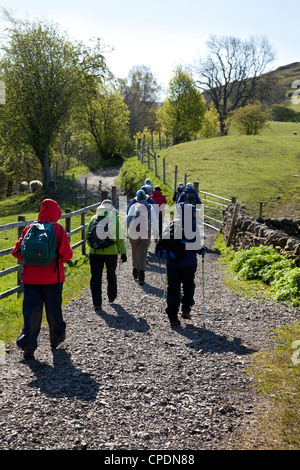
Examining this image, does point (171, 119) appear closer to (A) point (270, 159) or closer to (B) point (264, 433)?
(A) point (270, 159)

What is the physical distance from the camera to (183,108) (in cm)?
5638

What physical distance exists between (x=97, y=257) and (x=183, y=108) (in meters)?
51.3

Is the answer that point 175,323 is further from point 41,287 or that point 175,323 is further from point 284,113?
point 284,113

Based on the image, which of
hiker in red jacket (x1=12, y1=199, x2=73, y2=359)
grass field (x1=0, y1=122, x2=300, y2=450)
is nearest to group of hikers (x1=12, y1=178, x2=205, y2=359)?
hiker in red jacket (x1=12, y1=199, x2=73, y2=359)

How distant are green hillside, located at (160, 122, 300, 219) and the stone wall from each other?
743cm

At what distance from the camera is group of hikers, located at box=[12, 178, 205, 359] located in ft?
18.8

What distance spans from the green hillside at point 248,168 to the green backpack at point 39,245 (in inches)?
792

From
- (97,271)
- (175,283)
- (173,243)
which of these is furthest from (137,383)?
(97,271)

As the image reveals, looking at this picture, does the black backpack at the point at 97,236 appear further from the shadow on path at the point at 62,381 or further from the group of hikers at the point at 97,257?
the shadow on path at the point at 62,381

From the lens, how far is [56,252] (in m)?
5.82

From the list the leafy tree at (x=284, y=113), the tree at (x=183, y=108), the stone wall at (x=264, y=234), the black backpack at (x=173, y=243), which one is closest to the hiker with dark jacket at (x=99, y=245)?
the black backpack at (x=173, y=243)

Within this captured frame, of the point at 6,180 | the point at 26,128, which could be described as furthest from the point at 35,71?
the point at 6,180

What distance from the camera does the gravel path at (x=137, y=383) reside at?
4012mm

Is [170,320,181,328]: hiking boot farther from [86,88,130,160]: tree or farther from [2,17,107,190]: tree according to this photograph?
[86,88,130,160]: tree
